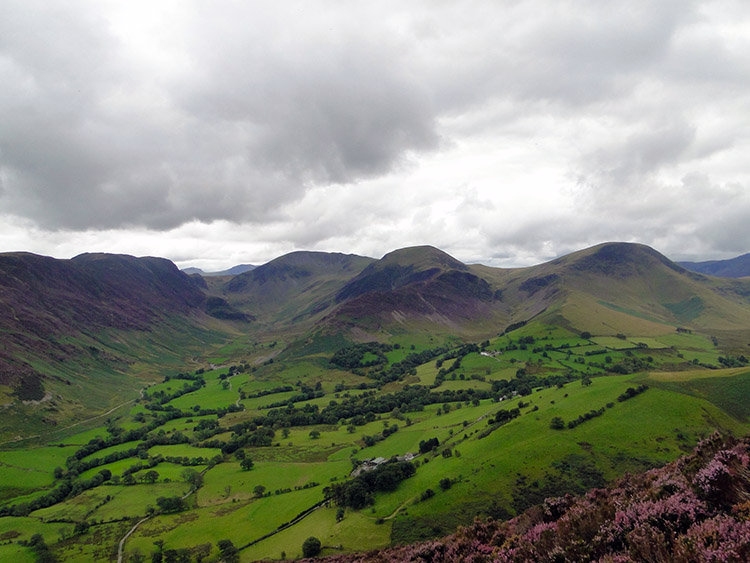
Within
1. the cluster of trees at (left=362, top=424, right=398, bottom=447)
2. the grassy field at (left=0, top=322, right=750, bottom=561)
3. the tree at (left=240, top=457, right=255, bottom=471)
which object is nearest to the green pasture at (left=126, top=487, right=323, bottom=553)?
the grassy field at (left=0, top=322, right=750, bottom=561)

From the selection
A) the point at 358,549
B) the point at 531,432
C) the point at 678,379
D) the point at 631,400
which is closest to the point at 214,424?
the point at 358,549

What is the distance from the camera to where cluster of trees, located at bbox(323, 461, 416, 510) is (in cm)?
8206

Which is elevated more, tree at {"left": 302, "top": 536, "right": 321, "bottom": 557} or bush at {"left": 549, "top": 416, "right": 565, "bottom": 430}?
bush at {"left": 549, "top": 416, "right": 565, "bottom": 430}

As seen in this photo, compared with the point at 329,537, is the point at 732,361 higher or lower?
higher

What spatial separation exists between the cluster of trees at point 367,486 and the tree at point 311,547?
1471cm

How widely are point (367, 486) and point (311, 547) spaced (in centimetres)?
2178

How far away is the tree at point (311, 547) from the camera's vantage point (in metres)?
65.4

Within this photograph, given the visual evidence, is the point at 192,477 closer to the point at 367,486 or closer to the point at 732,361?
the point at 367,486

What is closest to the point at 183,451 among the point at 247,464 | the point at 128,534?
the point at 247,464

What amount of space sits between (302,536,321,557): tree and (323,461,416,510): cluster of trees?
14.7 m

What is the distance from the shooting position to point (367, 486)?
282 ft

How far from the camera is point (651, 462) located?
73.4 metres

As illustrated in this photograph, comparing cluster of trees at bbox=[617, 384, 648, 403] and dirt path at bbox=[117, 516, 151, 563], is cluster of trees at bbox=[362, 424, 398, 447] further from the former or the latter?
cluster of trees at bbox=[617, 384, 648, 403]

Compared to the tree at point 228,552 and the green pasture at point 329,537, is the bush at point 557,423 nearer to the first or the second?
the green pasture at point 329,537
